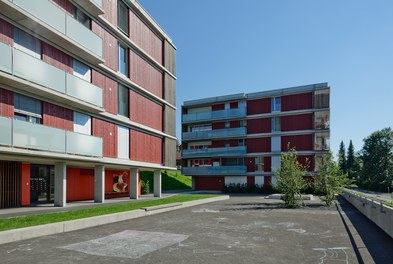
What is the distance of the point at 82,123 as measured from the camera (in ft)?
67.1

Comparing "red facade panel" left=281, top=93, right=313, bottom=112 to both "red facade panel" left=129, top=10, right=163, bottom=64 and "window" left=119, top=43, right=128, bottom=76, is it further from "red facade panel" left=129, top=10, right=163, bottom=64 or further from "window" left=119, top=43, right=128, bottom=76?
"window" left=119, top=43, right=128, bottom=76

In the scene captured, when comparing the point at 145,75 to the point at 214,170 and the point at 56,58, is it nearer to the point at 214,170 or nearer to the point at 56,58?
the point at 56,58

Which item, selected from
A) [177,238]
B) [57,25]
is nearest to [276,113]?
[57,25]

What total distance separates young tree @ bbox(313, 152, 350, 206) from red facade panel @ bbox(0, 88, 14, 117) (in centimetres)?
1968

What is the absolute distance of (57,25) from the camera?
17.2 metres

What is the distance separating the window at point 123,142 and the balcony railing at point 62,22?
6200mm

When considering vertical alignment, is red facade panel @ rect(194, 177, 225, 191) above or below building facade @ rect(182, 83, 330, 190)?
below

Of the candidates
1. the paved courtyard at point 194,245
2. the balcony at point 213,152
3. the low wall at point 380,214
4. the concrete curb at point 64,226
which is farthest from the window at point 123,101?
the balcony at point 213,152

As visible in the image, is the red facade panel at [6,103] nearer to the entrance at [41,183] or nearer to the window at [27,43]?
the window at [27,43]

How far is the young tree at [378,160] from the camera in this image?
2768 inches

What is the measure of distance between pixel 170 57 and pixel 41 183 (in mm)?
18057

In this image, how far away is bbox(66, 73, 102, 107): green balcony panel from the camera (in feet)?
59.5

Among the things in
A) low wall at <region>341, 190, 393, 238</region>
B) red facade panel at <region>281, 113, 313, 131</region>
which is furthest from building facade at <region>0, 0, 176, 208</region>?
red facade panel at <region>281, 113, 313, 131</region>

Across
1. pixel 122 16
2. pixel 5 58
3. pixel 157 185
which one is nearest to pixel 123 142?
pixel 157 185
